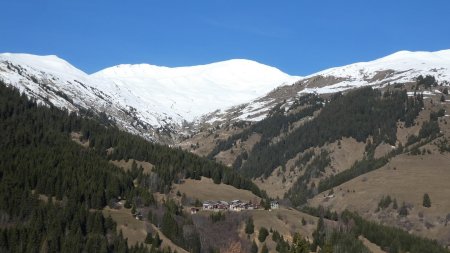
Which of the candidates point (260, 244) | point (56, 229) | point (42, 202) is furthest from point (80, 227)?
point (260, 244)

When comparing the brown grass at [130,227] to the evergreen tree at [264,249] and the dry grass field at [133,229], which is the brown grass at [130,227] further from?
the evergreen tree at [264,249]

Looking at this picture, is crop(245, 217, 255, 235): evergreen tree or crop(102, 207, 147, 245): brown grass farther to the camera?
crop(245, 217, 255, 235): evergreen tree

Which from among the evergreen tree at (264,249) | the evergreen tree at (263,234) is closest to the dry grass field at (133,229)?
the evergreen tree at (264,249)

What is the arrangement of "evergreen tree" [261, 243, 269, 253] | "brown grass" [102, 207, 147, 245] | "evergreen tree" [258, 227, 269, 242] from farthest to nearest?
"evergreen tree" [258, 227, 269, 242] → "evergreen tree" [261, 243, 269, 253] → "brown grass" [102, 207, 147, 245]

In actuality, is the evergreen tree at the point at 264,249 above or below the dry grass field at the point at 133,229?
below

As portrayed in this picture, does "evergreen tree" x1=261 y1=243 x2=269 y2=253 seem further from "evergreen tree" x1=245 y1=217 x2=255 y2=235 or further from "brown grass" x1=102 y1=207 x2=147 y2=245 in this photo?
"brown grass" x1=102 y1=207 x2=147 y2=245

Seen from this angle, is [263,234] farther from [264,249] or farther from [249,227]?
[264,249]

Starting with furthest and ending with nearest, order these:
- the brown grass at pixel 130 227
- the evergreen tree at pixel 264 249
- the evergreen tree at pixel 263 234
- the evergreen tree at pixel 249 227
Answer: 1. the evergreen tree at pixel 249 227
2. the evergreen tree at pixel 263 234
3. the evergreen tree at pixel 264 249
4. the brown grass at pixel 130 227

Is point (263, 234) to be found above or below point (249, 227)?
below

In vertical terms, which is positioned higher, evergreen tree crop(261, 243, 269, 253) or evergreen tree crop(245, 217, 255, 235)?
evergreen tree crop(245, 217, 255, 235)

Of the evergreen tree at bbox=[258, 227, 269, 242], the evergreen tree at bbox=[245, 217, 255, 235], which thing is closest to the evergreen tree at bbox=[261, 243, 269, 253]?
the evergreen tree at bbox=[258, 227, 269, 242]

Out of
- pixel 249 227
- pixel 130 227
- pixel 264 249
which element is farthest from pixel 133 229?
pixel 264 249

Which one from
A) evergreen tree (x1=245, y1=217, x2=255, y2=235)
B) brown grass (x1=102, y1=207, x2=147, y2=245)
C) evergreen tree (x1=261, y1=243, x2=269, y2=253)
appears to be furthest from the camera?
evergreen tree (x1=245, y1=217, x2=255, y2=235)

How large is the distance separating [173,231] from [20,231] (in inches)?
1706
